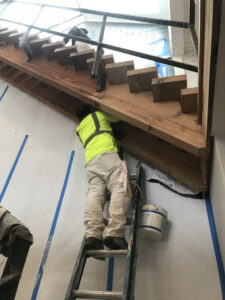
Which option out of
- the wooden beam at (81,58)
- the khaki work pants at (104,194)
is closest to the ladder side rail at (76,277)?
the khaki work pants at (104,194)

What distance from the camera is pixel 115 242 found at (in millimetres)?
1467

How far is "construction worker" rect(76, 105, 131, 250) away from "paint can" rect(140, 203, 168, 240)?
5.5 inches

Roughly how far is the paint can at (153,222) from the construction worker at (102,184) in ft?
0.46

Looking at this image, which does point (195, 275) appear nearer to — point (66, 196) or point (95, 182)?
point (95, 182)

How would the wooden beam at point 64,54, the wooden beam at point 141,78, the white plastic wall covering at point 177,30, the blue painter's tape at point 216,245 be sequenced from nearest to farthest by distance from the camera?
the blue painter's tape at point 216,245, the wooden beam at point 141,78, the wooden beam at point 64,54, the white plastic wall covering at point 177,30

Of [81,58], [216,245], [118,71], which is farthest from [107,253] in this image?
[81,58]

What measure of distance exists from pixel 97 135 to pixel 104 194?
0.48m

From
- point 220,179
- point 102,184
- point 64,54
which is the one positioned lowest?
point 220,179

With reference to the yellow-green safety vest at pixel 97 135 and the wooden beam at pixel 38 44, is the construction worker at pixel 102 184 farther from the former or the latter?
the wooden beam at pixel 38 44

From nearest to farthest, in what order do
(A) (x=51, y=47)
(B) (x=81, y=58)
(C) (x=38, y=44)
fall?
(B) (x=81, y=58)
(A) (x=51, y=47)
(C) (x=38, y=44)

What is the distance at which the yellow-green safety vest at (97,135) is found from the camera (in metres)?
1.88

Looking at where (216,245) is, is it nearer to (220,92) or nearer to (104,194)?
(104,194)

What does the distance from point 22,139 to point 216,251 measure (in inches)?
84.8

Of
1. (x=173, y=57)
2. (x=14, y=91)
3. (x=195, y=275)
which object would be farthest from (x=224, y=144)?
(x=14, y=91)
